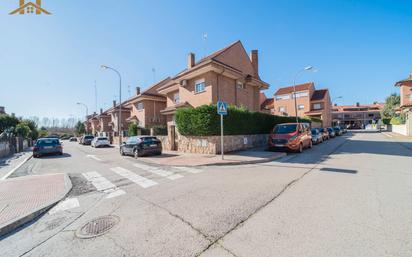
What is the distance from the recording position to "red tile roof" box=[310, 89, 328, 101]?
1591 inches

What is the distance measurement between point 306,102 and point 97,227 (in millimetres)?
44917

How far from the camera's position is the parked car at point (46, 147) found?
14172 millimetres

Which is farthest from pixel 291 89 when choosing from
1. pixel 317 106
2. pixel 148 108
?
pixel 148 108

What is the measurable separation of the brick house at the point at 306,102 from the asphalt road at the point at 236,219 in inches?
1455

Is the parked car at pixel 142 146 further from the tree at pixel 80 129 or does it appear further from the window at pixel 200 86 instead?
the tree at pixel 80 129

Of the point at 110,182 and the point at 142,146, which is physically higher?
the point at 142,146

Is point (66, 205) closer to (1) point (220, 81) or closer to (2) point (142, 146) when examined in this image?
(2) point (142, 146)

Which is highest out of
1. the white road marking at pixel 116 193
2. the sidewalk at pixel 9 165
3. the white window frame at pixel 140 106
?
the white window frame at pixel 140 106

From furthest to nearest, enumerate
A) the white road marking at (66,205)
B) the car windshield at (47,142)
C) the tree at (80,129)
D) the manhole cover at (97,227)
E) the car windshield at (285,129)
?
the tree at (80,129)
the car windshield at (47,142)
the car windshield at (285,129)
the white road marking at (66,205)
the manhole cover at (97,227)

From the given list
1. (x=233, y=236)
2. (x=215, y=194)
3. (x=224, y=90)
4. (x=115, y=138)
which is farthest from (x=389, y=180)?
(x=115, y=138)

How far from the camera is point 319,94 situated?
4156 centimetres

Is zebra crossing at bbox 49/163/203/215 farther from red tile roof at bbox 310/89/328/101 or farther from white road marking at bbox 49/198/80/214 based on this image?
red tile roof at bbox 310/89/328/101

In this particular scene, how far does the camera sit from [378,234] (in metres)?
2.82

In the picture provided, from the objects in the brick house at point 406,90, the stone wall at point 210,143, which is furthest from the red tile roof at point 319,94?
the stone wall at point 210,143
